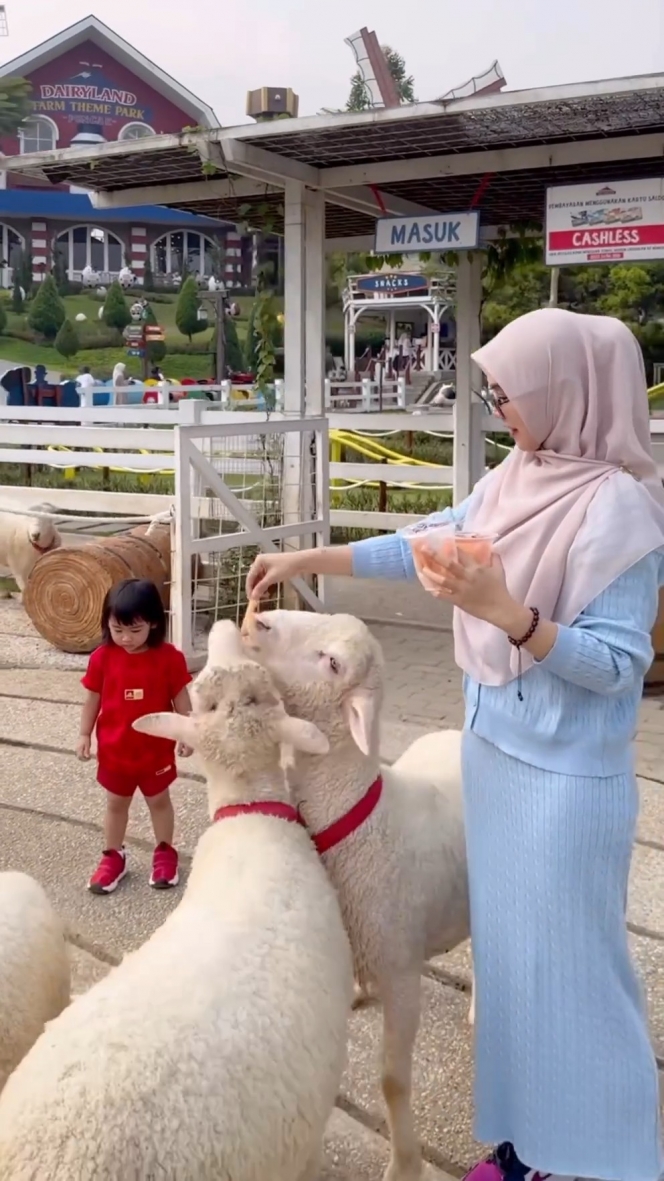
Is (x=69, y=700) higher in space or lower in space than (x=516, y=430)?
lower

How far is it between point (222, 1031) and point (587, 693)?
0.90m

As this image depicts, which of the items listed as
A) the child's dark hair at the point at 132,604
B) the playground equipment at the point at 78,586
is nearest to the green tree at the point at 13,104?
the playground equipment at the point at 78,586

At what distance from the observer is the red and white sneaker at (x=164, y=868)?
4.04 metres

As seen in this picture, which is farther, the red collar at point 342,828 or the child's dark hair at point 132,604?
the child's dark hair at point 132,604

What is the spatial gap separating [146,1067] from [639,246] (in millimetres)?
5847

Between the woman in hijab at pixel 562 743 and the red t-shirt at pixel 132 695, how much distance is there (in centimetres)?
180

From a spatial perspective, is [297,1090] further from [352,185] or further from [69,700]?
[352,185]

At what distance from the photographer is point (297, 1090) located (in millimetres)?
2004

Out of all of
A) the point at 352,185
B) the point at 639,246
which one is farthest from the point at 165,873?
the point at 352,185

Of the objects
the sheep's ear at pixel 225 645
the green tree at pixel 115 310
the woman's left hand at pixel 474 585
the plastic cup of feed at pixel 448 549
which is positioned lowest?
the sheep's ear at pixel 225 645

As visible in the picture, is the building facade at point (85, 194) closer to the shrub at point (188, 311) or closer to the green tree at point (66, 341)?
the shrub at point (188, 311)

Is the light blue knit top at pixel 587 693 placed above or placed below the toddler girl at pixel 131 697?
above

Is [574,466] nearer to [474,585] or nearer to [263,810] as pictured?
[474,585]

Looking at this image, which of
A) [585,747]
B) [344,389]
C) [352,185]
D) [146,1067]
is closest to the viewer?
[146,1067]
